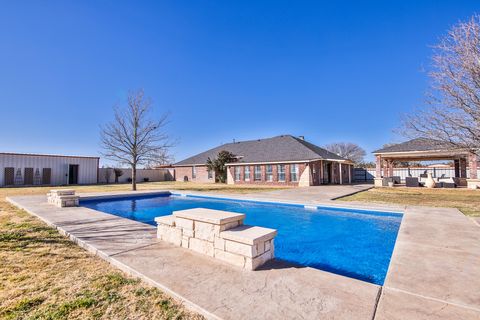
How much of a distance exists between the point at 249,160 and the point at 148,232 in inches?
803

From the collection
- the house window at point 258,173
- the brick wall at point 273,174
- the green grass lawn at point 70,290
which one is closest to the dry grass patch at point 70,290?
the green grass lawn at point 70,290

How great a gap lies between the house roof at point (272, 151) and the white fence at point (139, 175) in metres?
3.98

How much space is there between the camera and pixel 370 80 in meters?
16.5

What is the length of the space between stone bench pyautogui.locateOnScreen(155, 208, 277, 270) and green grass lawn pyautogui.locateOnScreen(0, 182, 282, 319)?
1068mm

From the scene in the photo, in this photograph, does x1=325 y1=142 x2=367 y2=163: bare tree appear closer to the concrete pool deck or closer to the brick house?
the brick house

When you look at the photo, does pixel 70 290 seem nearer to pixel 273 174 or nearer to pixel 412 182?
pixel 273 174

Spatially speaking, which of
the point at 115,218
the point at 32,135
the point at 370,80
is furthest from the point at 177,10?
the point at 32,135

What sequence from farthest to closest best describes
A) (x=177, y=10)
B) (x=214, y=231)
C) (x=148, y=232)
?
(x=177, y=10), (x=148, y=232), (x=214, y=231)

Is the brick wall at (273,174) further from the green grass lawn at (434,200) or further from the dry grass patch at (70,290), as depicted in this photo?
the dry grass patch at (70,290)

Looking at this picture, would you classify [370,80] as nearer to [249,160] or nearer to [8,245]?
[249,160]

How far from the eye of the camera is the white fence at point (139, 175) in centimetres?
2941

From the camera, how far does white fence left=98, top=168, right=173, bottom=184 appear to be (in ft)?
96.5

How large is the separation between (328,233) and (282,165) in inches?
629

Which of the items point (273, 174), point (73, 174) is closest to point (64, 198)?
point (273, 174)
